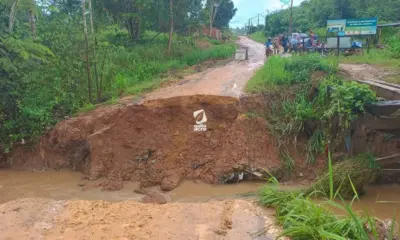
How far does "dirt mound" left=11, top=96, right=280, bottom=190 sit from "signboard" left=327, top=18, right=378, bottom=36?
7504 mm

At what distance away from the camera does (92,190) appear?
8336 millimetres

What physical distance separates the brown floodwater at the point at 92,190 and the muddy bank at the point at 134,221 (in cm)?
245

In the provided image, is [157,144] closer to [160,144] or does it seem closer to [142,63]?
[160,144]

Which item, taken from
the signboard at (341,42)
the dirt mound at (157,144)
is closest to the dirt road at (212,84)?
the dirt mound at (157,144)

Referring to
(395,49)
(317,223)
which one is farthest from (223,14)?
(317,223)

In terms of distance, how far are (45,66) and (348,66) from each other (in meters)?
9.37

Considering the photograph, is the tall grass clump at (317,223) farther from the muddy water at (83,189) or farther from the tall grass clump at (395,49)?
the tall grass clump at (395,49)

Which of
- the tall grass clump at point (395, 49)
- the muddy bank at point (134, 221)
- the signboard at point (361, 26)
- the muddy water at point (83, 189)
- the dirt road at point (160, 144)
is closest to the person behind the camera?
the muddy bank at point (134, 221)

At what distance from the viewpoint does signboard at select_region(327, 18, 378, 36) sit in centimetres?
1408

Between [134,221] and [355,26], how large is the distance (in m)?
12.8

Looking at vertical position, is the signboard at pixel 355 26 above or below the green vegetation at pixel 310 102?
above

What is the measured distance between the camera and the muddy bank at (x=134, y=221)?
4.31 m

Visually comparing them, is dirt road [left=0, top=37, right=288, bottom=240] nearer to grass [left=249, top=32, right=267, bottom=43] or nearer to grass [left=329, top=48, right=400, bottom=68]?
grass [left=329, top=48, right=400, bottom=68]

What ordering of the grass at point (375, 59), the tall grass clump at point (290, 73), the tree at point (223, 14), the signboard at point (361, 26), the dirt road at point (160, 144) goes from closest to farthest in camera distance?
the dirt road at point (160, 144), the tall grass clump at point (290, 73), the grass at point (375, 59), the signboard at point (361, 26), the tree at point (223, 14)
